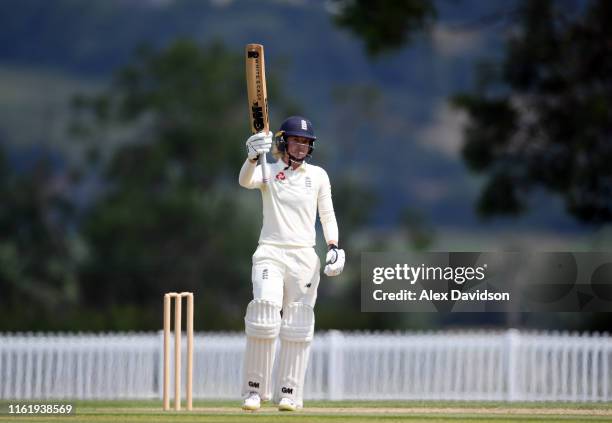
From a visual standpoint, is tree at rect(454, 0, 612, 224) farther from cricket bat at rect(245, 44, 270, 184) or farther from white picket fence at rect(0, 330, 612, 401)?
cricket bat at rect(245, 44, 270, 184)

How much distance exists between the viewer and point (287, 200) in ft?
34.0

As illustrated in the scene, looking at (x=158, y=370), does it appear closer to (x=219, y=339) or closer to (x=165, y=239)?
(x=219, y=339)

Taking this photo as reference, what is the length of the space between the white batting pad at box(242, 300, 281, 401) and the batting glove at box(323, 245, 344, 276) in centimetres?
53

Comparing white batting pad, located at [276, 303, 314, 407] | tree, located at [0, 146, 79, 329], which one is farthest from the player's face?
tree, located at [0, 146, 79, 329]

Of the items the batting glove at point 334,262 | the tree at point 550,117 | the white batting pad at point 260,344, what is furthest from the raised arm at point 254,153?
the tree at point 550,117

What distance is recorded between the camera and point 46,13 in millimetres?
92562

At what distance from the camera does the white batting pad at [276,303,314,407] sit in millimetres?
10297

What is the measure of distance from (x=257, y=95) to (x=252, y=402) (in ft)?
7.86

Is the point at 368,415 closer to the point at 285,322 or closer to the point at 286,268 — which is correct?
the point at 285,322

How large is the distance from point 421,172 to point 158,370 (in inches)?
3296

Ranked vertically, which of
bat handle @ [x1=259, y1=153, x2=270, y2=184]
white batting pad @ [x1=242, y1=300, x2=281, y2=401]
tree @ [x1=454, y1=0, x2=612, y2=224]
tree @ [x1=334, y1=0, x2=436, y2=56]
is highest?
tree @ [x1=334, y1=0, x2=436, y2=56]

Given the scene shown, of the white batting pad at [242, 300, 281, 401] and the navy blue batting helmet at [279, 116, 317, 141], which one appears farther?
the navy blue batting helmet at [279, 116, 317, 141]

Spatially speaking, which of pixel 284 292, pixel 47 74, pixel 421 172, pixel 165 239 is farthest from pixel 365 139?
pixel 284 292

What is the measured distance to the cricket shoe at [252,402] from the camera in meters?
10.2
